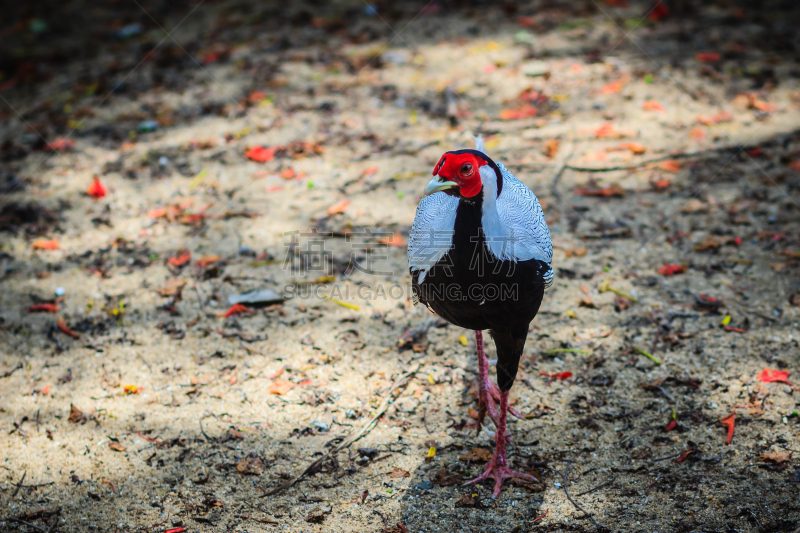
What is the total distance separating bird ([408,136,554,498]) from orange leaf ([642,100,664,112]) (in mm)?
3856

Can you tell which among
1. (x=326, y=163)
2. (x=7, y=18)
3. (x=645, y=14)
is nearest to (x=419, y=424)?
(x=326, y=163)

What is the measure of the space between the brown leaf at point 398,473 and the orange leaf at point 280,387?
0.96 m

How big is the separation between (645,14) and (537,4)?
57.1 inches

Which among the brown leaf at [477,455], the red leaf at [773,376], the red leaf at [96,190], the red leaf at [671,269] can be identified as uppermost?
the red leaf at [96,190]

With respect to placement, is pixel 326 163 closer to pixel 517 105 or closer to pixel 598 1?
pixel 517 105

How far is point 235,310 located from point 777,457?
3.68 m

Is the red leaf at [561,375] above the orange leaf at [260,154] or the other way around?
the other way around

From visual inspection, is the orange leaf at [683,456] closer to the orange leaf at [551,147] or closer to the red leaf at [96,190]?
the orange leaf at [551,147]

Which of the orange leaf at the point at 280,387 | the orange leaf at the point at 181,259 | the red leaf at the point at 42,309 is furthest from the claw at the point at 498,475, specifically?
the red leaf at the point at 42,309

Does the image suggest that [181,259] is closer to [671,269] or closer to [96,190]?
[96,190]

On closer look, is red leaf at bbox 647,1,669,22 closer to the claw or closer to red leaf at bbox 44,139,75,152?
the claw

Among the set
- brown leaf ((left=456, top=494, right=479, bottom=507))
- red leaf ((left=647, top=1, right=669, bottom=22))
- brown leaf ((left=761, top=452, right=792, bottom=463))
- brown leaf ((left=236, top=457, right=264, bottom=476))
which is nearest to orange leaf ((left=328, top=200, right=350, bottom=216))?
brown leaf ((left=236, top=457, right=264, bottom=476))

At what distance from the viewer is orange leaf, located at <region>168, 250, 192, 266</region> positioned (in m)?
5.05

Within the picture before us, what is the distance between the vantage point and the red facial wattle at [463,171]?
282 cm
